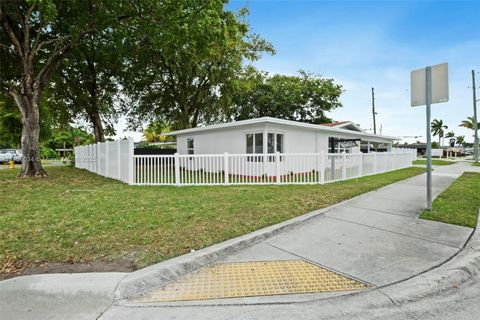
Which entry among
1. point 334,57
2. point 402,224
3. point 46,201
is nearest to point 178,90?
point 334,57

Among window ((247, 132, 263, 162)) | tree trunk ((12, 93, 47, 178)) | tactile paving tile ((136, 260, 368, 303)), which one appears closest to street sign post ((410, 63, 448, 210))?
tactile paving tile ((136, 260, 368, 303))

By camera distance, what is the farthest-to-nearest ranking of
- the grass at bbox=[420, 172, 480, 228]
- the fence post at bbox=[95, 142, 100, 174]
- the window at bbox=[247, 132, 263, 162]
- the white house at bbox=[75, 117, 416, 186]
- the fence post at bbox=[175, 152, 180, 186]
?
the fence post at bbox=[95, 142, 100, 174] → the window at bbox=[247, 132, 263, 162] → the white house at bbox=[75, 117, 416, 186] → the fence post at bbox=[175, 152, 180, 186] → the grass at bbox=[420, 172, 480, 228]

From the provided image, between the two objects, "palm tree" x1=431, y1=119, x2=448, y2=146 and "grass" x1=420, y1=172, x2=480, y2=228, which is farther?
"palm tree" x1=431, y1=119, x2=448, y2=146

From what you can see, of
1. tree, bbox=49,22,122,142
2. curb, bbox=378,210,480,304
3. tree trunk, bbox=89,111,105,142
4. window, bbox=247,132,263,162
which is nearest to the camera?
curb, bbox=378,210,480,304

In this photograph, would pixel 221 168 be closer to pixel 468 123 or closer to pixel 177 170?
pixel 177 170

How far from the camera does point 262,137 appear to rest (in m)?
13.3

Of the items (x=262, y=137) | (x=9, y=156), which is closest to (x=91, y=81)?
(x=262, y=137)

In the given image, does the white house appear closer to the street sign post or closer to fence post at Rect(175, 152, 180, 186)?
fence post at Rect(175, 152, 180, 186)

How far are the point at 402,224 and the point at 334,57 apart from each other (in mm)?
12461

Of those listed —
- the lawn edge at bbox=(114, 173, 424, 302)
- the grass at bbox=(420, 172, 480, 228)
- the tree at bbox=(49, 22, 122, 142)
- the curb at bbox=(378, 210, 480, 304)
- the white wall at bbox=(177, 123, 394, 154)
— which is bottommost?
the curb at bbox=(378, 210, 480, 304)

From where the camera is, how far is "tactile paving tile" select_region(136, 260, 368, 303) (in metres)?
2.92

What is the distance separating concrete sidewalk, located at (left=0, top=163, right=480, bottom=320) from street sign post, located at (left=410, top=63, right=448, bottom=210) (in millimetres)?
1544

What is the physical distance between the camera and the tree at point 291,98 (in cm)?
2948

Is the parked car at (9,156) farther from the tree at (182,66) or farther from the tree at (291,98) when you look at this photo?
the tree at (291,98)
